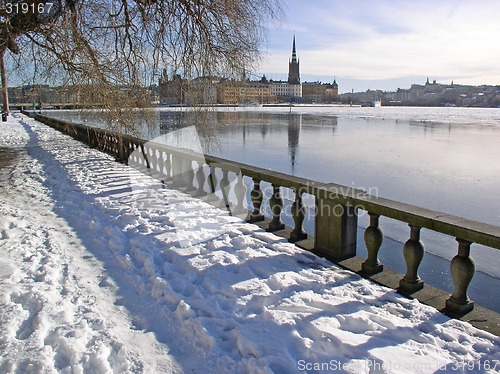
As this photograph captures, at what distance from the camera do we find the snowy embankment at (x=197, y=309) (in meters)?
Result: 2.70

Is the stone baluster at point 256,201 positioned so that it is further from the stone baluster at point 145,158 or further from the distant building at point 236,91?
the stone baluster at point 145,158

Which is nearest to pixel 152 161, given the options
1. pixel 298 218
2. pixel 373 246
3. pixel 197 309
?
pixel 298 218

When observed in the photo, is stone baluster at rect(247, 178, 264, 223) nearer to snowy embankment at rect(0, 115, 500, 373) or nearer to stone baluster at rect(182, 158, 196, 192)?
snowy embankment at rect(0, 115, 500, 373)

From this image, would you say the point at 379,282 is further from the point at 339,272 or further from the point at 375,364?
the point at 375,364

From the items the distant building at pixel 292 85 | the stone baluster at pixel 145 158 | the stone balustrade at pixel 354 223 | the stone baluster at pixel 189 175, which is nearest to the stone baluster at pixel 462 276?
the stone balustrade at pixel 354 223

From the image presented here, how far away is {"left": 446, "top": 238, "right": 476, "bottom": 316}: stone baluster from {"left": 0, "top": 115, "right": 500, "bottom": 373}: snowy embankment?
0.19m

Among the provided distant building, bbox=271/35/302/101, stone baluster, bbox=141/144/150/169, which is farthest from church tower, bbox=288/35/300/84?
stone baluster, bbox=141/144/150/169

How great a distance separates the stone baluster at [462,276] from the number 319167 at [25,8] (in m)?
7.62

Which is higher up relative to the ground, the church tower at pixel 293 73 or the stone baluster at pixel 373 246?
the church tower at pixel 293 73

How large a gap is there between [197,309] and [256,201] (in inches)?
105

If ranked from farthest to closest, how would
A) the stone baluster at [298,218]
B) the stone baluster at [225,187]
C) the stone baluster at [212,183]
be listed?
the stone baluster at [212,183] → the stone baluster at [225,187] → the stone baluster at [298,218]

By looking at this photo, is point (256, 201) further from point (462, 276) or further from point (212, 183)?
point (462, 276)

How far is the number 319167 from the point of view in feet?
23.9

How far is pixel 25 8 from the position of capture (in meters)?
7.36
